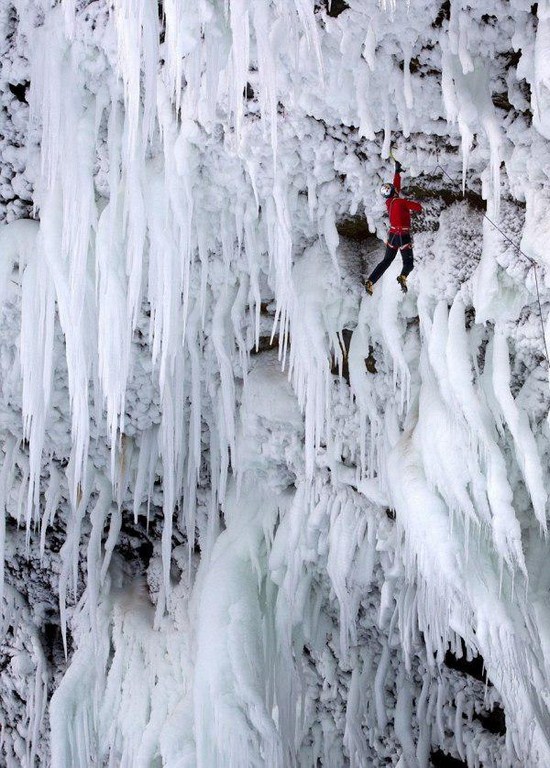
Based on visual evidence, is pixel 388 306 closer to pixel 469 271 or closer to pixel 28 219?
pixel 469 271

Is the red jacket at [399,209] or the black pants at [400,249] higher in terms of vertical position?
the red jacket at [399,209]

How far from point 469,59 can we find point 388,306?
1012mm

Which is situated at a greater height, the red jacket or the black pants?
the red jacket

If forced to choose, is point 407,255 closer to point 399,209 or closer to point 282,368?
point 399,209

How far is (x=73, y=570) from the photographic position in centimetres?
458

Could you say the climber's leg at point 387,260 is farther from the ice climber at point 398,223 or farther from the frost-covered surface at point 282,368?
the frost-covered surface at point 282,368

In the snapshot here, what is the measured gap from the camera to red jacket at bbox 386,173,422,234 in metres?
2.79

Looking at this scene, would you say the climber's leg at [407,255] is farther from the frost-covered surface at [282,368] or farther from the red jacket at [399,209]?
the frost-covered surface at [282,368]

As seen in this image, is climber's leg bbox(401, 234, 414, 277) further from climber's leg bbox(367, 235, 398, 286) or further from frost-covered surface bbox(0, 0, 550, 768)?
frost-covered surface bbox(0, 0, 550, 768)

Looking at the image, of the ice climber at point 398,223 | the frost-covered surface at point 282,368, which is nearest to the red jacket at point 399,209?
the ice climber at point 398,223

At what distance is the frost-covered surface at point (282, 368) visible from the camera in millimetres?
2555

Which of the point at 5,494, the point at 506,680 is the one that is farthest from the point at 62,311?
the point at 506,680

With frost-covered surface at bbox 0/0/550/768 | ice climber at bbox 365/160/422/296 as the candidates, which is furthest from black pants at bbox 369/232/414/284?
frost-covered surface at bbox 0/0/550/768

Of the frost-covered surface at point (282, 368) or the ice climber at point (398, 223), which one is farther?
the ice climber at point (398, 223)
